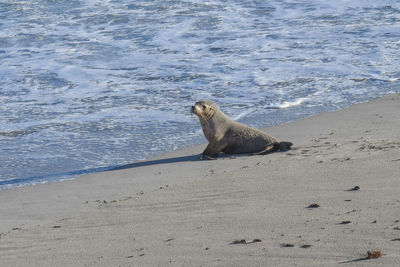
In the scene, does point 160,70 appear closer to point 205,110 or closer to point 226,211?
point 205,110

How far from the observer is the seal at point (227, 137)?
7.11 m

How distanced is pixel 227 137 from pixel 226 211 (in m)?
2.38

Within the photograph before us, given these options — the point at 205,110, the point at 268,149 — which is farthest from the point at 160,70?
the point at 268,149

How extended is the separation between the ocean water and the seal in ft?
2.04


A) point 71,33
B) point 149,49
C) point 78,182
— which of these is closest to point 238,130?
point 78,182

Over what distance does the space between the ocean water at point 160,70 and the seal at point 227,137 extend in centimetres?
62

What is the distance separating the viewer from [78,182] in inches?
257

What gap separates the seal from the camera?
711cm

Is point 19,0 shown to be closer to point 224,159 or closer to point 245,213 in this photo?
point 224,159

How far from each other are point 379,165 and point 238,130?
1.82 meters

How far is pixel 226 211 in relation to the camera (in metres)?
4.92

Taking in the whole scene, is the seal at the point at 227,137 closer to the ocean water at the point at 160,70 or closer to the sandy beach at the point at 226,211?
the sandy beach at the point at 226,211

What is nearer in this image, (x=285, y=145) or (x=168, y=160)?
(x=285, y=145)

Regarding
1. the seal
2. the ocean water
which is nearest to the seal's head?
the seal
